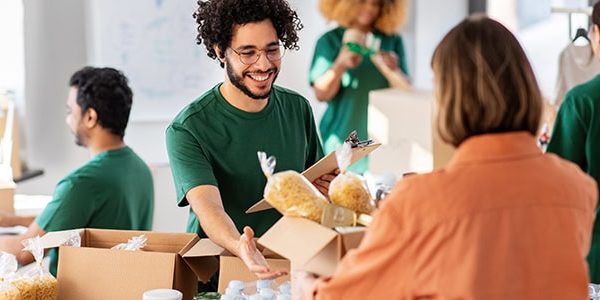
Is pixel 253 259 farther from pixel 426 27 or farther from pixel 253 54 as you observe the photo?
pixel 426 27

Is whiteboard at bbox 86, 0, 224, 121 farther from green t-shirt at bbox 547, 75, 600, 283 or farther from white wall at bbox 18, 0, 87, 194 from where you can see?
green t-shirt at bbox 547, 75, 600, 283

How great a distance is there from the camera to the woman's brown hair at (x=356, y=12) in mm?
4406

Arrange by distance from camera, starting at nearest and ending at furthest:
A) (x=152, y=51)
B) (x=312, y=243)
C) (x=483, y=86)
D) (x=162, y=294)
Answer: (x=483, y=86)
(x=312, y=243)
(x=162, y=294)
(x=152, y=51)

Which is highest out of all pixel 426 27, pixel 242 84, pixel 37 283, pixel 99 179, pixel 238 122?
pixel 426 27

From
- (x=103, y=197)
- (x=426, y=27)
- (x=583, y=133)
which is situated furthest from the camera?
(x=426, y=27)

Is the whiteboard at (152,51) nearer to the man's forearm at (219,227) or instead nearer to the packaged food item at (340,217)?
the man's forearm at (219,227)

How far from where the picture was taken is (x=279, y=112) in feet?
8.46

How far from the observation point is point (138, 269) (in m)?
2.17

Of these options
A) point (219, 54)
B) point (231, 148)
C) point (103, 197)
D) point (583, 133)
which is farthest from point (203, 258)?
point (583, 133)

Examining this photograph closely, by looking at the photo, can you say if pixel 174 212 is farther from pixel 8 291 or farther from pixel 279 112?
pixel 8 291

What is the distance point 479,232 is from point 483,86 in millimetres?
221

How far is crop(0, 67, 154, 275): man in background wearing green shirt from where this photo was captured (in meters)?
2.93

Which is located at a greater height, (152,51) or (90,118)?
(152,51)

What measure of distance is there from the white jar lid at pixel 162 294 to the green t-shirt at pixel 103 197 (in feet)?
3.01
